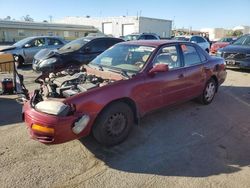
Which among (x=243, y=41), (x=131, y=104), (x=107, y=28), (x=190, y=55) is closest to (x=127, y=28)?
(x=107, y=28)

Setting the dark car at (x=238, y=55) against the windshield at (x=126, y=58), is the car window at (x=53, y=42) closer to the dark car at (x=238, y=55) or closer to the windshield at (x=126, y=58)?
the dark car at (x=238, y=55)

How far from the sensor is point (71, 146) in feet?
12.8

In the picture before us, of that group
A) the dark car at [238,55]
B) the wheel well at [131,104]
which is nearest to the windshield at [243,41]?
the dark car at [238,55]

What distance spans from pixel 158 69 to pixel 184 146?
1316 mm

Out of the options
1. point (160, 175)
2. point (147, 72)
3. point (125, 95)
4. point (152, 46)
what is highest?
point (152, 46)

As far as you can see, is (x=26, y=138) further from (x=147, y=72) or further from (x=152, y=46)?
(x=152, y=46)

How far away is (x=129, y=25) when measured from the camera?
4419 centimetres

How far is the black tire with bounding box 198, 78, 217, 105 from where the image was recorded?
19.3 ft

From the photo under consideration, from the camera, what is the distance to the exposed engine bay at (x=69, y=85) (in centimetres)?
372

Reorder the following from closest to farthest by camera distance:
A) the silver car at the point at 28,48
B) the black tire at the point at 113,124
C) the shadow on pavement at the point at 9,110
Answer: the black tire at the point at 113,124
the shadow on pavement at the point at 9,110
the silver car at the point at 28,48

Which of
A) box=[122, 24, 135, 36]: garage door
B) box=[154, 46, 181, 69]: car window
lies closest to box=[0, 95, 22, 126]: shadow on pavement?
box=[154, 46, 181, 69]: car window

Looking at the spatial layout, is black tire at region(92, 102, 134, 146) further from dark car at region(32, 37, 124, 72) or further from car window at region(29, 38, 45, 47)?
car window at region(29, 38, 45, 47)

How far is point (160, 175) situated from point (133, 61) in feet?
6.98

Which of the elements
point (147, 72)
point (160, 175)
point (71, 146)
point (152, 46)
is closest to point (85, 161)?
A: point (71, 146)
